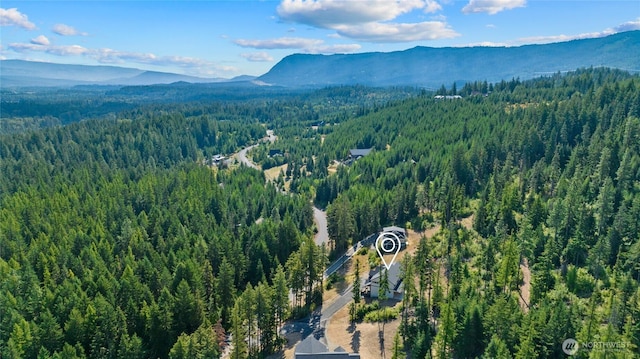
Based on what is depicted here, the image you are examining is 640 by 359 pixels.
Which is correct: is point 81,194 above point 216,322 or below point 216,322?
above

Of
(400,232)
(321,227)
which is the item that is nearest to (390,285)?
(400,232)

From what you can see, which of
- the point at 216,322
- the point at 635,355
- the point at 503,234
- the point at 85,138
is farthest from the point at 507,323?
the point at 85,138

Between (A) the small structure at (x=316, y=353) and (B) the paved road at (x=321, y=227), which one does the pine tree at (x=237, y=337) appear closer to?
(A) the small structure at (x=316, y=353)

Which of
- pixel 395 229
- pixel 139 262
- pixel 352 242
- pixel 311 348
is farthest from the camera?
pixel 352 242

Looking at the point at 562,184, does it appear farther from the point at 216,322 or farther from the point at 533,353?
the point at 216,322

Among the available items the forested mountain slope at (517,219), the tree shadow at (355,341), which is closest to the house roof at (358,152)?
the forested mountain slope at (517,219)

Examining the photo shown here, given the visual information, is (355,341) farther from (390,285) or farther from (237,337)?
(237,337)
